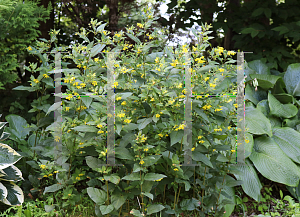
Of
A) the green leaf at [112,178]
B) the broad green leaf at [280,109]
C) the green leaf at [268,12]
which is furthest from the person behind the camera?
the green leaf at [268,12]

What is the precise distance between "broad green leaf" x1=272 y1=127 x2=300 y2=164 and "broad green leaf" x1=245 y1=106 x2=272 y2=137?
0.20 meters

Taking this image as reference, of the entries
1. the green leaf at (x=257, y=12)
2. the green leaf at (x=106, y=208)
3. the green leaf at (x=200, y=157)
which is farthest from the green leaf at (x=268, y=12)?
the green leaf at (x=106, y=208)

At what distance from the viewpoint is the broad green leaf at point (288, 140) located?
8.34 ft

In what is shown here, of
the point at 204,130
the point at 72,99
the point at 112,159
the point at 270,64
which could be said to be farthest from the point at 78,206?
the point at 270,64

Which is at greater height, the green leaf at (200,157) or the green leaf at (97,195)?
the green leaf at (200,157)

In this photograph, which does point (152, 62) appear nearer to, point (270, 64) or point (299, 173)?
point (299, 173)

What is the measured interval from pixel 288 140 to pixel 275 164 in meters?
0.45

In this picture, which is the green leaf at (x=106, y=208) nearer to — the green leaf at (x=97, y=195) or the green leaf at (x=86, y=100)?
the green leaf at (x=97, y=195)

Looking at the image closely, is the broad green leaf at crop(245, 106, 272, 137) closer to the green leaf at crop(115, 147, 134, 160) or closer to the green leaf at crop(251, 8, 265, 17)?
the green leaf at crop(115, 147, 134, 160)

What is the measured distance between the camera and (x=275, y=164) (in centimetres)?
235

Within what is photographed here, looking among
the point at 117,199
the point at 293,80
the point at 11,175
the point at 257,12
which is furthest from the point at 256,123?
the point at 11,175

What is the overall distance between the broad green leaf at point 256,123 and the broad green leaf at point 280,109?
0.25 metres

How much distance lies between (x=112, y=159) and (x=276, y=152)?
1.62 m

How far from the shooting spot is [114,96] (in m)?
1.50
